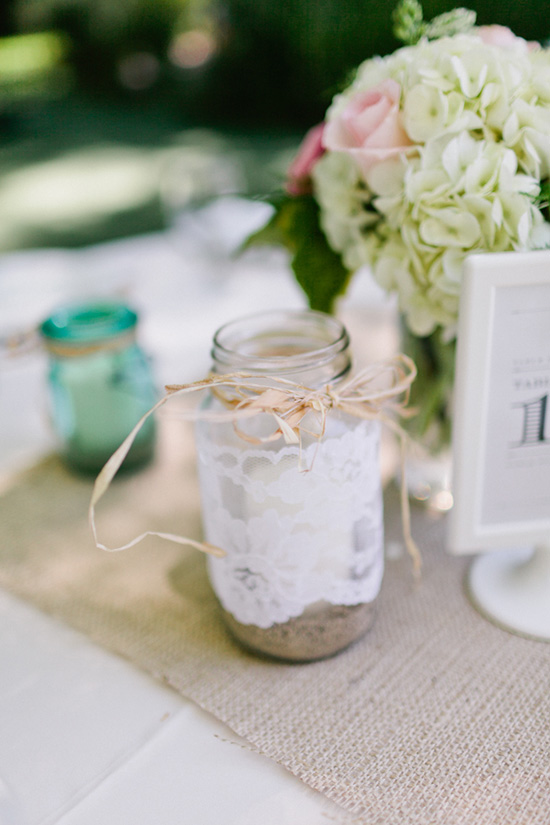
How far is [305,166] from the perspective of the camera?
67 cm

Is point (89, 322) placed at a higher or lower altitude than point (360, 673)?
higher

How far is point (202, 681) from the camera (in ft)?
1.79

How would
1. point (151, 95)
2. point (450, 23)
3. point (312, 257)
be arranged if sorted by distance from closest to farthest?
point (450, 23) < point (312, 257) < point (151, 95)

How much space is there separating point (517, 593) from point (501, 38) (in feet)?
1.57

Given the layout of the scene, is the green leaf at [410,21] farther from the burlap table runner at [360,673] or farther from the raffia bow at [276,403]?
the burlap table runner at [360,673]

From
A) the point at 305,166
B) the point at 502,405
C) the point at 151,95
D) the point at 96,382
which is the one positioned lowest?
the point at 151,95

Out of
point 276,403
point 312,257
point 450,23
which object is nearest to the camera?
point 276,403

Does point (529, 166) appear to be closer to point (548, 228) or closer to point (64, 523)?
point (548, 228)

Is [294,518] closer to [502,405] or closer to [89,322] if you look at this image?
[502,405]

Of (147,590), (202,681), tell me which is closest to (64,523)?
(147,590)

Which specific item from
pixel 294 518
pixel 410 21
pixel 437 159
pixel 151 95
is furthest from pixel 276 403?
pixel 151 95

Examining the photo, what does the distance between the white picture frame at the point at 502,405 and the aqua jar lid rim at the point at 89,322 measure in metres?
0.42

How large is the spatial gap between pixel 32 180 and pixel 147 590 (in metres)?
4.03

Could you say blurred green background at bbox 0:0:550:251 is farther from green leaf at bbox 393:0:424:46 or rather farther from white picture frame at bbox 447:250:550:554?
white picture frame at bbox 447:250:550:554
